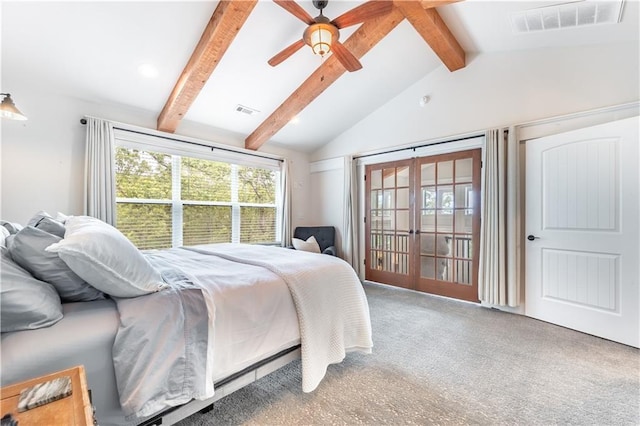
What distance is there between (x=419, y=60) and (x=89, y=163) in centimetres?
414

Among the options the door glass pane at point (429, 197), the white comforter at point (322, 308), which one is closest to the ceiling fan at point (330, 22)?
the white comforter at point (322, 308)

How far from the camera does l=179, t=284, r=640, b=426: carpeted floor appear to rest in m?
1.55

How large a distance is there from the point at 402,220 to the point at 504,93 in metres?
2.08

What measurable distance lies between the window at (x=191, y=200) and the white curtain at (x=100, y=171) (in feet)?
0.83

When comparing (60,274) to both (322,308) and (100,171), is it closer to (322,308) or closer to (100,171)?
(322,308)

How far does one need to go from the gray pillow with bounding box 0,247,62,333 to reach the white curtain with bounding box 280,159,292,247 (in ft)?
12.6

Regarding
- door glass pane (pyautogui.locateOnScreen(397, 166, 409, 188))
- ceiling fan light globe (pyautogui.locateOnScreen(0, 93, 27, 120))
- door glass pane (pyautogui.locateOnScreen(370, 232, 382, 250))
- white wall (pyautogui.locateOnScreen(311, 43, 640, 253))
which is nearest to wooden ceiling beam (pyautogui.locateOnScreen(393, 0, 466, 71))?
white wall (pyautogui.locateOnScreen(311, 43, 640, 253))

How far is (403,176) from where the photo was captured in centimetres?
426

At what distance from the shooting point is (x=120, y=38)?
2.45 m

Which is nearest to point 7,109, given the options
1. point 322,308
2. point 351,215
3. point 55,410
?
point 55,410

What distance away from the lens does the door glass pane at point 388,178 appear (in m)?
4.38

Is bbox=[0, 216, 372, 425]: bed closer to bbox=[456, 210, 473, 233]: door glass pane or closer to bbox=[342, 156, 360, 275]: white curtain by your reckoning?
bbox=[456, 210, 473, 233]: door glass pane

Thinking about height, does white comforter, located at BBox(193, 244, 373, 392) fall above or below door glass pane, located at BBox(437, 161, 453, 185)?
below

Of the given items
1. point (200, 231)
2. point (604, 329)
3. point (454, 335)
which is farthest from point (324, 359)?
point (200, 231)
